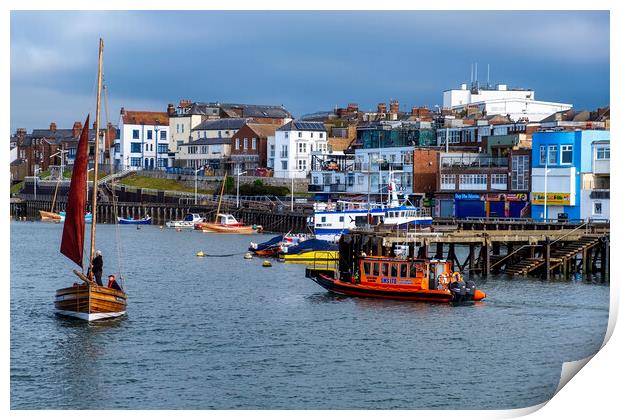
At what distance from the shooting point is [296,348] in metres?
33.2

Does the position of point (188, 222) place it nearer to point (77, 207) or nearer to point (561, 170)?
point (561, 170)

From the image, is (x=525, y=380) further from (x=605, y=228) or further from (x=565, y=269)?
(x=605, y=228)

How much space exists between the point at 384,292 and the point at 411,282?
1.08 m

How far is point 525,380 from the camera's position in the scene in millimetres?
29016

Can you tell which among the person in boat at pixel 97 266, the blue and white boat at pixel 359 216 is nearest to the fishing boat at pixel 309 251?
the blue and white boat at pixel 359 216

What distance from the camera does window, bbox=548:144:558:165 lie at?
3009 inches

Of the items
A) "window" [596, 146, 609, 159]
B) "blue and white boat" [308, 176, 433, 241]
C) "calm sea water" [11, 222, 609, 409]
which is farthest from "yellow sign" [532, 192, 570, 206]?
"calm sea water" [11, 222, 609, 409]

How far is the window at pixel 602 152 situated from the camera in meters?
74.1

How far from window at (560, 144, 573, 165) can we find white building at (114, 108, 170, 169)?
2849 inches

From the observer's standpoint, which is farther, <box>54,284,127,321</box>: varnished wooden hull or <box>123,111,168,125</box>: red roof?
<box>123,111,168,125</box>: red roof

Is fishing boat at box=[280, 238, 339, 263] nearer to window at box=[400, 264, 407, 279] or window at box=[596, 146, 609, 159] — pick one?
window at box=[596, 146, 609, 159]

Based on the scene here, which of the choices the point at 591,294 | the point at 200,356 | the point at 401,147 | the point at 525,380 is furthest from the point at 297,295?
the point at 401,147

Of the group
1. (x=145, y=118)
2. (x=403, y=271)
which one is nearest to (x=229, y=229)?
(x=145, y=118)

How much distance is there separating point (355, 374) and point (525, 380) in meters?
4.19
